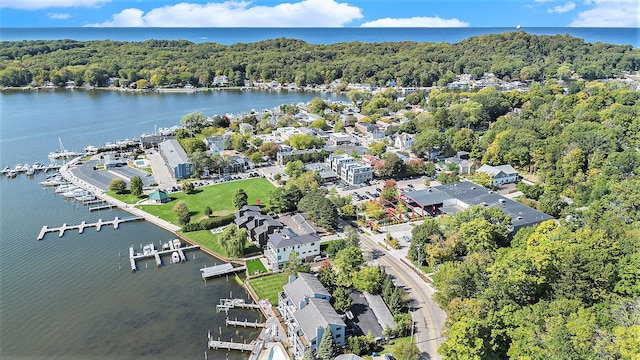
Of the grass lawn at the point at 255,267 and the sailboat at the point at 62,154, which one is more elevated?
the sailboat at the point at 62,154

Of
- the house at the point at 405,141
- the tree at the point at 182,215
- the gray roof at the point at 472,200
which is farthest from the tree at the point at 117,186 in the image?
the house at the point at 405,141

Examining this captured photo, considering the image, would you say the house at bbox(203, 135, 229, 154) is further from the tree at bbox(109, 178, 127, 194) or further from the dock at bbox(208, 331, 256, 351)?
the dock at bbox(208, 331, 256, 351)

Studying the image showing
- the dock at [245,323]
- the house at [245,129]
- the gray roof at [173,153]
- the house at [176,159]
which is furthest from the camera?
the house at [245,129]

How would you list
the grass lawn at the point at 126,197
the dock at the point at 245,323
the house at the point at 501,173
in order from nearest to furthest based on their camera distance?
the dock at the point at 245,323 → the grass lawn at the point at 126,197 → the house at the point at 501,173

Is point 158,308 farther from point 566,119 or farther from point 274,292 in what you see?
point 566,119

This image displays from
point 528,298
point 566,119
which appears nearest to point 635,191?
point 528,298

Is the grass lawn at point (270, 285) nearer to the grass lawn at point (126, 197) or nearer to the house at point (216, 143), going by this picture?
the grass lawn at point (126, 197)

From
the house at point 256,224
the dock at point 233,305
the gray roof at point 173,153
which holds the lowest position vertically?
the dock at point 233,305
